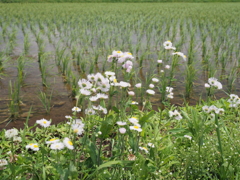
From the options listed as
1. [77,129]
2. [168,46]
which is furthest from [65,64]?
[77,129]

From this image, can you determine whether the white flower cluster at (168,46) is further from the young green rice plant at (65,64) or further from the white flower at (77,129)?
the young green rice plant at (65,64)

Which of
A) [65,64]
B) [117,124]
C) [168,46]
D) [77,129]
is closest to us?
[77,129]

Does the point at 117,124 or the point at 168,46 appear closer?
the point at 117,124

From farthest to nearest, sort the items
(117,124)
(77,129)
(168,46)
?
(168,46) < (117,124) < (77,129)

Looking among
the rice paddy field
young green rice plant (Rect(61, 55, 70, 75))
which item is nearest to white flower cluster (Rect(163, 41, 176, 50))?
the rice paddy field

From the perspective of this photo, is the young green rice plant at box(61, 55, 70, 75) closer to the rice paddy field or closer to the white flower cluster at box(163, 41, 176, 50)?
the rice paddy field

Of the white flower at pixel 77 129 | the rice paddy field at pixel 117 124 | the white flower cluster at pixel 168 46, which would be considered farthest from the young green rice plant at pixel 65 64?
the white flower at pixel 77 129

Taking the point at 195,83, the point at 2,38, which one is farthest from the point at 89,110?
the point at 2,38

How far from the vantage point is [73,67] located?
4016 millimetres

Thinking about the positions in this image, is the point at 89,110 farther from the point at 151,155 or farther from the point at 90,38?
the point at 90,38

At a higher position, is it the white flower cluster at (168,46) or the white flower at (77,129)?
the white flower cluster at (168,46)

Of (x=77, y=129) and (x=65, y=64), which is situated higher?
(x=77, y=129)

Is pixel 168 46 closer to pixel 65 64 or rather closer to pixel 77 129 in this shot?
pixel 77 129

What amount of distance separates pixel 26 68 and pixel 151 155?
9.72 feet
